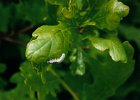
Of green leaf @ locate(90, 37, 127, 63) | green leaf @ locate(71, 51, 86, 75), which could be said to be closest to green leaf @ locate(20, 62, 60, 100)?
green leaf @ locate(71, 51, 86, 75)

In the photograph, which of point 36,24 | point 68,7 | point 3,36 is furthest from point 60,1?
point 3,36

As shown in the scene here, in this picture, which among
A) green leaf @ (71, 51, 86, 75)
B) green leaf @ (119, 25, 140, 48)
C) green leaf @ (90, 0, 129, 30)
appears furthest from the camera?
green leaf @ (119, 25, 140, 48)

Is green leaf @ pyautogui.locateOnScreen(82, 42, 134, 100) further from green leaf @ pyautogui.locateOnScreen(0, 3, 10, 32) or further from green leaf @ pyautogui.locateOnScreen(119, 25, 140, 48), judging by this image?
green leaf @ pyautogui.locateOnScreen(0, 3, 10, 32)

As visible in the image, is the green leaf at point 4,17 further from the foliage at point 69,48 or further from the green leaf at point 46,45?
the green leaf at point 46,45

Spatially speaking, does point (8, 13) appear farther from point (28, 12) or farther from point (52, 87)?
point (52, 87)

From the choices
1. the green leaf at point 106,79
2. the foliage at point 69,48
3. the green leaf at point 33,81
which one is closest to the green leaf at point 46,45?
the foliage at point 69,48

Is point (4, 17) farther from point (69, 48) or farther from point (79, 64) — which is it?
point (69, 48)
